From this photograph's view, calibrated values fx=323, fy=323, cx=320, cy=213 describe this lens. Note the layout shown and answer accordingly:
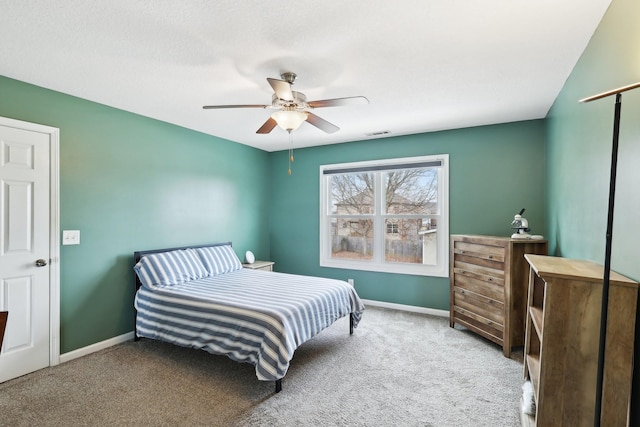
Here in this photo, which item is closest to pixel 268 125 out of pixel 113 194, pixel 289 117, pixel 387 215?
pixel 289 117

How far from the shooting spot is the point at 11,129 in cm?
261

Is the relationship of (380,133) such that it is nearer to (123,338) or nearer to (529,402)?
(529,402)

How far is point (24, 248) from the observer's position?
8.80 feet

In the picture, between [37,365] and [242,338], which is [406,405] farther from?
[37,365]

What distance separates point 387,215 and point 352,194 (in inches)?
25.0

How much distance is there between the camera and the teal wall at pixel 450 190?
3723mm

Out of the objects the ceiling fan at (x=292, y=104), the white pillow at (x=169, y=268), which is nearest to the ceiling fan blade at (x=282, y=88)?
the ceiling fan at (x=292, y=104)

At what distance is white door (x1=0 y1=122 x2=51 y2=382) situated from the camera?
8.48 feet

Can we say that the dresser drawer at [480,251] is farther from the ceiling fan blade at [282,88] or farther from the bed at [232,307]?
the ceiling fan blade at [282,88]

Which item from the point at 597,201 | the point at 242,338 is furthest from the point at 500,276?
the point at 242,338

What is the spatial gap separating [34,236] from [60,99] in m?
1.24

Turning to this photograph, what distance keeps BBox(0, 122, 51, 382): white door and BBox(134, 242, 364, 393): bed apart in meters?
0.76

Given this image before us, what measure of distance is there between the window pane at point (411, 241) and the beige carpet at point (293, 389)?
127 cm

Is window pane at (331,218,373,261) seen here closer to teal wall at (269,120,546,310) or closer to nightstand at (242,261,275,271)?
teal wall at (269,120,546,310)
